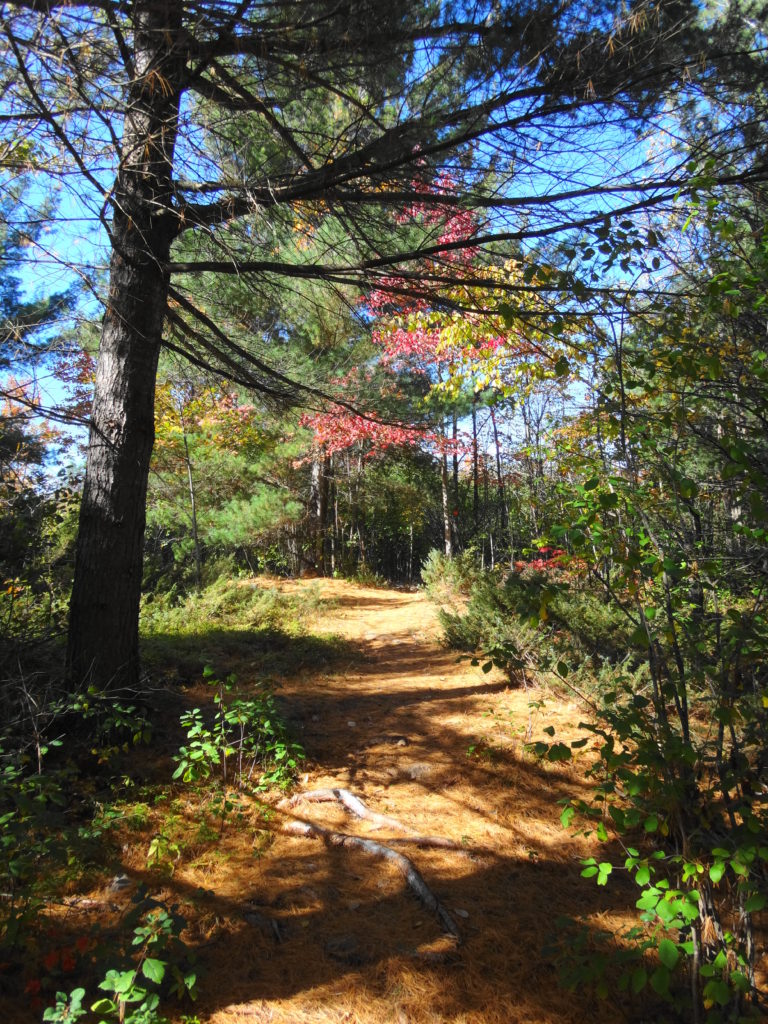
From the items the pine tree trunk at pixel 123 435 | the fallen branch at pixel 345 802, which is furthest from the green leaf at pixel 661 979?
the pine tree trunk at pixel 123 435

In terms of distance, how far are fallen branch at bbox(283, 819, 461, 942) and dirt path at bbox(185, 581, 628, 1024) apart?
40 millimetres

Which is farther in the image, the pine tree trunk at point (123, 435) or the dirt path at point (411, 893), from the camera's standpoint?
the pine tree trunk at point (123, 435)

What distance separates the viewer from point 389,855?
3078 millimetres

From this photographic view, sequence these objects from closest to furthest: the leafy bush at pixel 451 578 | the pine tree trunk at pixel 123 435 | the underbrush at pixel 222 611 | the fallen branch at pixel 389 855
Answer: the fallen branch at pixel 389 855 → the pine tree trunk at pixel 123 435 → the underbrush at pixel 222 611 → the leafy bush at pixel 451 578

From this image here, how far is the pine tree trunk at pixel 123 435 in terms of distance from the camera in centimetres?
378

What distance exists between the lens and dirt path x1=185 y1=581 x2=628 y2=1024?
217cm

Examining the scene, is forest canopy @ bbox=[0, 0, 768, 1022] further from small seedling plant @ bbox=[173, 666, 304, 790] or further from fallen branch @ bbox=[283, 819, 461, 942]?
fallen branch @ bbox=[283, 819, 461, 942]

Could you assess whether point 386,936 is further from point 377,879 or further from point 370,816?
point 370,816

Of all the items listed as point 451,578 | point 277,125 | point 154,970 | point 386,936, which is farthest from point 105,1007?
point 451,578

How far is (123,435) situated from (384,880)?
10.6 feet

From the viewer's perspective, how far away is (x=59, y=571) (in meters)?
5.29

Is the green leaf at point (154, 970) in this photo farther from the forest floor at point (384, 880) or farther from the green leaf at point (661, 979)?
the green leaf at point (661, 979)

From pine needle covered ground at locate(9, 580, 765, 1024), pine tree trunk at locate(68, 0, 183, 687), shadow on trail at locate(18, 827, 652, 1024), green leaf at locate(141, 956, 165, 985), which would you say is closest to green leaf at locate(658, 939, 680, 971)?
pine needle covered ground at locate(9, 580, 765, 1024)

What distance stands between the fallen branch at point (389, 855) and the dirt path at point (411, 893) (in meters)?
0.04
